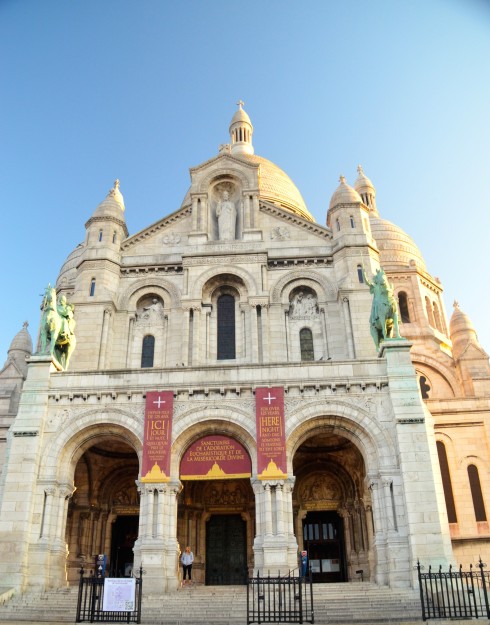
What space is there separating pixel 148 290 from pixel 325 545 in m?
15.5

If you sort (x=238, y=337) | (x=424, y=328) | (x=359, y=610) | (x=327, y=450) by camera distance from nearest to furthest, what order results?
(x=359, y=610), (x=327, y=450), (x=238, y=337), (x=424, y=328)

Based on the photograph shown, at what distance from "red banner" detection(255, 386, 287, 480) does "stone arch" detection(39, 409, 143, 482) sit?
15.1 feet

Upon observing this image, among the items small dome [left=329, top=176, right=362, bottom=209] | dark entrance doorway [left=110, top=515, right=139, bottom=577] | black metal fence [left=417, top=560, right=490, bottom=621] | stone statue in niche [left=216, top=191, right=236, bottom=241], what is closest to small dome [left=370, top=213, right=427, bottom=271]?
small dome [left=329, top=176, right=362, bottom=209]

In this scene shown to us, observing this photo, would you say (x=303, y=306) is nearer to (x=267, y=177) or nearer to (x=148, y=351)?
(x=148, y=351)

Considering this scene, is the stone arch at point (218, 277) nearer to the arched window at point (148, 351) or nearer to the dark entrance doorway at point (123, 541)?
the arched window at point (148, 351)

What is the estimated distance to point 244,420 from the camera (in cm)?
2345

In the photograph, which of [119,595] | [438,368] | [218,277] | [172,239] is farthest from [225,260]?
[119,595]

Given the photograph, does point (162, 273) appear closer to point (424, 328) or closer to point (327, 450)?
point (327, 450)

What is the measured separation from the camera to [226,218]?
35.0m

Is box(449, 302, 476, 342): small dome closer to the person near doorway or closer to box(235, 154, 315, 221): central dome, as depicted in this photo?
box(235, 154, 315, 221): central dome

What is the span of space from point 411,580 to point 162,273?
19.7m

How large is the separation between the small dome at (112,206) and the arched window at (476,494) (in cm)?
2365

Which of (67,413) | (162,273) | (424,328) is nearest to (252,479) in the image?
(67,413)

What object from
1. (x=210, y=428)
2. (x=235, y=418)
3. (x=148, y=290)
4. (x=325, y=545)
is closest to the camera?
(x=235, y=418)
